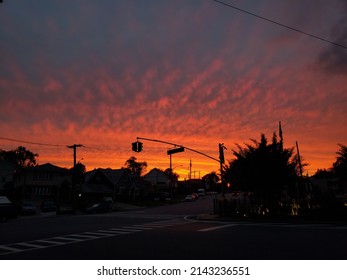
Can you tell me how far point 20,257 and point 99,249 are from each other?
2338 mm

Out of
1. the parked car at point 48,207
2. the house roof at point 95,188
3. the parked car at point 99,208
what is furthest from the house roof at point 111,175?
the parked car at point 99,208

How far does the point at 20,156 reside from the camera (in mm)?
117812

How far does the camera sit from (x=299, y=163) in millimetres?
26500

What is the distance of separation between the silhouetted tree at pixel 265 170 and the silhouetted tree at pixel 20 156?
10485 centimetres

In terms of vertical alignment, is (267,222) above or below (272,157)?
below

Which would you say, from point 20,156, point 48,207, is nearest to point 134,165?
point 20,156

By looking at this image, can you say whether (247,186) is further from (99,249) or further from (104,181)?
(104,181)

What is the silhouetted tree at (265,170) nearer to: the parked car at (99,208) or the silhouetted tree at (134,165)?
the parked car at (99,208)

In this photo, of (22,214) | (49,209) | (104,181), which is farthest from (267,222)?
(104,181)

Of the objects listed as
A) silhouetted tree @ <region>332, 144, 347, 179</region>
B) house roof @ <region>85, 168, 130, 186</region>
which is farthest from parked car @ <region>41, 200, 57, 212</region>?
silhouetted tree @ <region>332, 144, 347, 179</region>

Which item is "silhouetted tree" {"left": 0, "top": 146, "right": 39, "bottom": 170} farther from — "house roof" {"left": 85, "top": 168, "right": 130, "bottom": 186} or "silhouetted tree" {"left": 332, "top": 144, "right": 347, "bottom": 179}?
"silhouetted tree" {"left": 332, "top": 144, "right": 347, "bottom": 179}

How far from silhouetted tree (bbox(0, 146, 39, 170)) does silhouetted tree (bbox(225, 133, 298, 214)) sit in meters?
105

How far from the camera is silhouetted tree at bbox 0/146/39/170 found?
114244 millimetres
